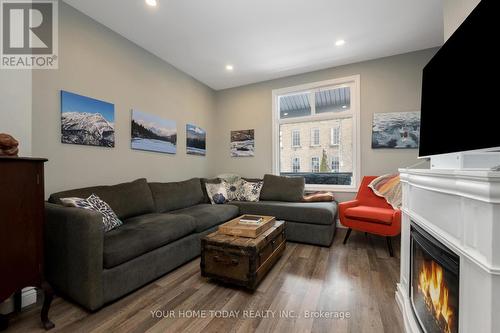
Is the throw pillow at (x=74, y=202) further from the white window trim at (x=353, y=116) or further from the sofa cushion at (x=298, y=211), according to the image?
the white window trim at (x=353, y=116)

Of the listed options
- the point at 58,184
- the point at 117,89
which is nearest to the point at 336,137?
the point at 117,89

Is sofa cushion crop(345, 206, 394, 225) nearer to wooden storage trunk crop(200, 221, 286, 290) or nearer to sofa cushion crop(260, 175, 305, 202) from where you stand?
sofa cushion crop(260, 175, 305, 202)

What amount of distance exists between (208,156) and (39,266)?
125 inches

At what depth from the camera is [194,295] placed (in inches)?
67.2

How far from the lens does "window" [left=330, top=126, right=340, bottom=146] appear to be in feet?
11.9

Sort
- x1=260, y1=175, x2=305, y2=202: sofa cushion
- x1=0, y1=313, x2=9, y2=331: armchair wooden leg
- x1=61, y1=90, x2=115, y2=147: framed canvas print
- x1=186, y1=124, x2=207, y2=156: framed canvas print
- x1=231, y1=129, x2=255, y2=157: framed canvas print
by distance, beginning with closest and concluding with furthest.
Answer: x1=0, y1=313, x2=9, y2=331: armchair wooden leg < x1=61, y1=90, x2=115, y2=147: framed canvas print < x1=260, y1=175, x2=305, y2=202: sofa cushion < x1=186, y1=124, x2=207, y2=156: framed canvas print < x1=231, y1=129, x2=255, y2=157: framed canvas print

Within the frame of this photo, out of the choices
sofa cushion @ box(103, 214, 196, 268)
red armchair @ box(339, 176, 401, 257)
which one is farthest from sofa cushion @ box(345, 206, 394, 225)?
sofa cushion @ box(103, 214, 196, 268)

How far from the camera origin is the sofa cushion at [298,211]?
2.73 m

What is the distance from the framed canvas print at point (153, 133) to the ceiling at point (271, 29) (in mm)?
996

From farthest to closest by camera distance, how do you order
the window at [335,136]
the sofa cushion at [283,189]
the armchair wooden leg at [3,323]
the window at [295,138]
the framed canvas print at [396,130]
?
the window at [295,138] → the window at [335,136] → the sofa cushion at [283,189] → the framed canvas print at [396,130] → the armchair wooden leg at [3,323]

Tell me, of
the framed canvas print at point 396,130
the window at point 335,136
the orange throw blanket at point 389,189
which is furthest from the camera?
the window at point 335,136

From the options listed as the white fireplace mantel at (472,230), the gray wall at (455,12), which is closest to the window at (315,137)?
the gray wall at (455,12)

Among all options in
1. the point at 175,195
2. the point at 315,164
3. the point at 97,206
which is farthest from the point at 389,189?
the point at 97,206

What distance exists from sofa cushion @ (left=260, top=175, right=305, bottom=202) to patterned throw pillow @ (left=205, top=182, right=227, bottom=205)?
2.18ft
